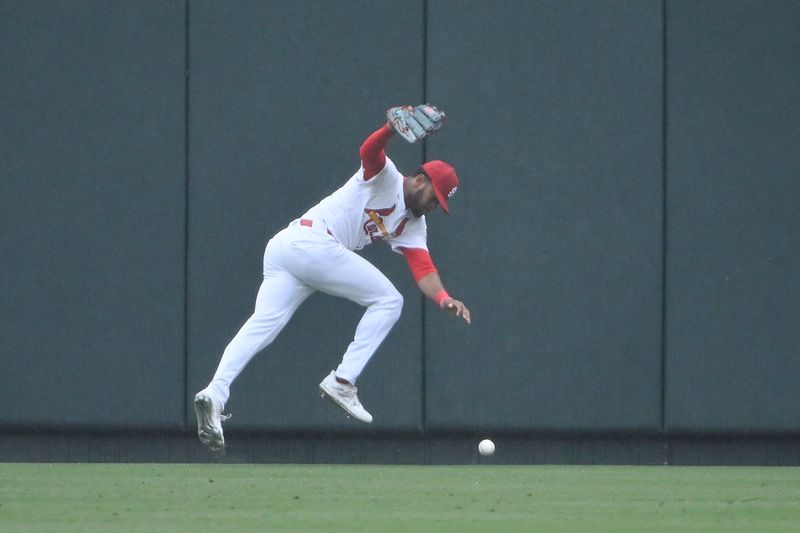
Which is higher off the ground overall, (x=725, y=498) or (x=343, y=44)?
(x=343, y=44)

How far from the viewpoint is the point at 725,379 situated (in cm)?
941

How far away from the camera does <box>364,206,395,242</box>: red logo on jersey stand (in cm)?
753

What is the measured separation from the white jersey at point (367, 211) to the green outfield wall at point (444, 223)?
1.68 metres

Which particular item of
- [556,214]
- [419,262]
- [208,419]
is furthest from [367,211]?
[556,214]

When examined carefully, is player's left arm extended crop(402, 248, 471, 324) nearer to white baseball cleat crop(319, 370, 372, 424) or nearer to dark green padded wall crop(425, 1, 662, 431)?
white baseball cleat crop(319, 370, 372, 424)

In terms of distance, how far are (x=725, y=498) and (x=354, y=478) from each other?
74.6 inches

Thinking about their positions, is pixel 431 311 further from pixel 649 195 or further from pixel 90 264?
pixel 90 264

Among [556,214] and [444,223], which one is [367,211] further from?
[556,214]

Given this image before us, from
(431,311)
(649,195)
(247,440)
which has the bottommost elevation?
(247,440)

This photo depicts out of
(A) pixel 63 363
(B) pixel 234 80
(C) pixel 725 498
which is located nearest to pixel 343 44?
(B) pixel 234 80

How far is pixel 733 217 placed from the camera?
9445 millimetres

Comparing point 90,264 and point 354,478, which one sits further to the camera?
point 90,264

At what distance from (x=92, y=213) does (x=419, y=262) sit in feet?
9.19

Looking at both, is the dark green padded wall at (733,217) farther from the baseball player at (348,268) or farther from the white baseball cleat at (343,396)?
the white baseball cleat at (343,396)
